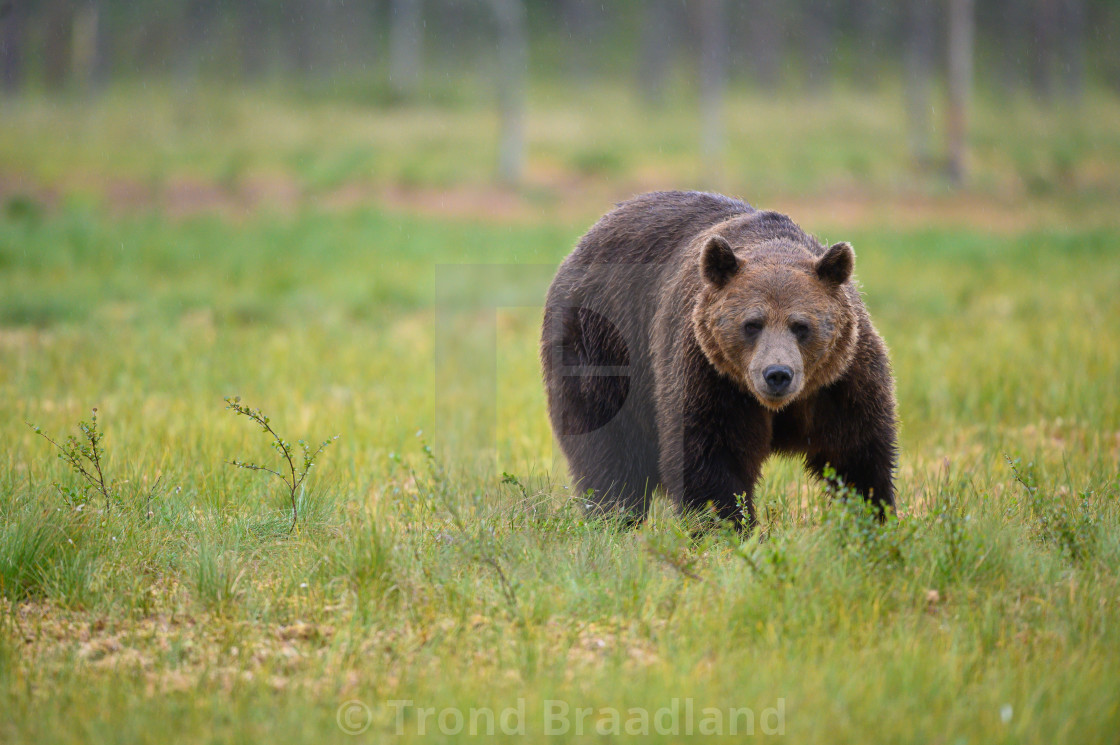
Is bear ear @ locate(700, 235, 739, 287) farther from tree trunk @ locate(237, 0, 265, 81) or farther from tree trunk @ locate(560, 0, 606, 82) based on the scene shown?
tree trunk @ locate(237, 0, 265, 81)

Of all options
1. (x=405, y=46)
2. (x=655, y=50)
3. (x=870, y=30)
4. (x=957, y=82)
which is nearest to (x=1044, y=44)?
(x=870, y=30)

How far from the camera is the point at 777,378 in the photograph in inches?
158

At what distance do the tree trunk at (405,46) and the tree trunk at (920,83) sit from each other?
18788 millimetres

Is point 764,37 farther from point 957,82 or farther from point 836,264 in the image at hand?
point 836,264

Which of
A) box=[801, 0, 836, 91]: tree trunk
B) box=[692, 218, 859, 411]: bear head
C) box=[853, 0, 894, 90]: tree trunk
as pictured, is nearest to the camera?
box=[692, 218, 859, 411]: bear head

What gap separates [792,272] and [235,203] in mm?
21281

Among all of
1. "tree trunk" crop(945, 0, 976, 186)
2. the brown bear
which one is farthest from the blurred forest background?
the brown bear

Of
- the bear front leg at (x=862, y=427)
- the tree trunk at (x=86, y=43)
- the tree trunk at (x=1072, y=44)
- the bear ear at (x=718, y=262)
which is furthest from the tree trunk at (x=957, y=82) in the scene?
the tree trunk at (x=86, y=43)

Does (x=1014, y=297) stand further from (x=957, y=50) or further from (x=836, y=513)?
(x=957, y=50)

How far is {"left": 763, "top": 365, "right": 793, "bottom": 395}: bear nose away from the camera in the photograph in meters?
3.97

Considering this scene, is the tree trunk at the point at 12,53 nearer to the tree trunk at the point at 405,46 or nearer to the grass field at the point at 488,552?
the tree trunk at the point at 405,46

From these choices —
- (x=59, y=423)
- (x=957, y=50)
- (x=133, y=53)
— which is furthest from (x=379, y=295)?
(x=133, y=53)

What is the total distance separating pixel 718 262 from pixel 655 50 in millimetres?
48423

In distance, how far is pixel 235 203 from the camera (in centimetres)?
2344
